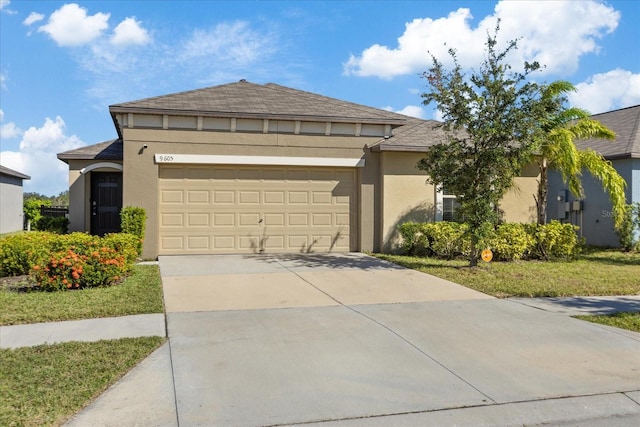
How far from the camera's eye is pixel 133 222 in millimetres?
12688

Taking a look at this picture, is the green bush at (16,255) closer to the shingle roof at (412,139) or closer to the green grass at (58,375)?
the green grass at (58,375)

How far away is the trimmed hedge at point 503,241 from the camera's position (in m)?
13.3

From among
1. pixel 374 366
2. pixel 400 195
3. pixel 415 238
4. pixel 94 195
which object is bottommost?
pixel 374 366

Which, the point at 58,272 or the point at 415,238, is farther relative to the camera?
the point at 415,238

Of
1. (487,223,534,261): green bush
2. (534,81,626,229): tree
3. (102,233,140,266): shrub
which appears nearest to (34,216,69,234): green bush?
(102,233,140,266): shrub

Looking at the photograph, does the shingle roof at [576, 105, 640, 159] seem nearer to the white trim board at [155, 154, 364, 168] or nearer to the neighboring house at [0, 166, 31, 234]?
the white trim board at [155, 154, 364, 168]

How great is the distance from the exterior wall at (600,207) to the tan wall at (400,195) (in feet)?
22.6

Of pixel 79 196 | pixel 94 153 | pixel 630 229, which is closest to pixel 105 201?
pixel 79 196

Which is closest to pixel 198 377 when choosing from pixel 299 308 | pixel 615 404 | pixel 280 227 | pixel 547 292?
pixel 299 308

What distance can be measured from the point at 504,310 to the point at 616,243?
1197cm

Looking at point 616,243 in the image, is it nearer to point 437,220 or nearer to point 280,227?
point 437,220

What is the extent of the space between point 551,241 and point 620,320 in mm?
6733

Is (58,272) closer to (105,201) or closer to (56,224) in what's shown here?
(105,201)

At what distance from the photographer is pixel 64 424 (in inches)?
154
